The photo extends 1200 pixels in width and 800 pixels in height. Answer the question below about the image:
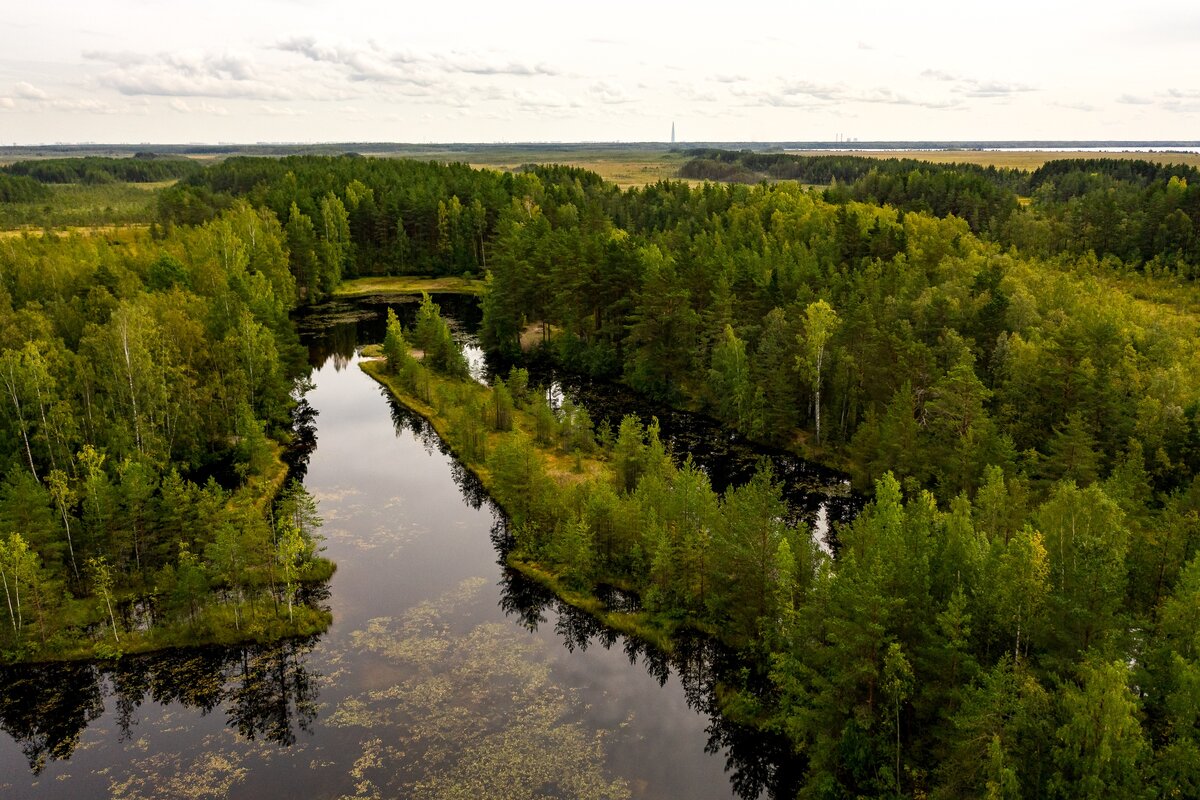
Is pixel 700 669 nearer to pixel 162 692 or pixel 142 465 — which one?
pixel 162 692

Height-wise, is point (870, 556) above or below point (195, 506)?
above

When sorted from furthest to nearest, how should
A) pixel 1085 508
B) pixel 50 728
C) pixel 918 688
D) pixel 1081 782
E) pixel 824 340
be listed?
1. pixel 824 340
2. pixel 50 728
3. pixel 1085 508
4. pixel 918 688
5. pixel 1081 782

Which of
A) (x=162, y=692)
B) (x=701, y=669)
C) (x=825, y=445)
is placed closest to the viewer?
(x=162, y=692)

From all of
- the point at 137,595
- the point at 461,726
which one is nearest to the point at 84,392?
the point at 137,595

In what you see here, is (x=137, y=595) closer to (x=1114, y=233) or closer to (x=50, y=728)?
(x=50, y=728)

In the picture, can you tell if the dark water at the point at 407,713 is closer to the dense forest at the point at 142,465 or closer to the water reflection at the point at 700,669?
the water reflection at the point at 700,669

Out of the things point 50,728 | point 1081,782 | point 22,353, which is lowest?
point 50,728

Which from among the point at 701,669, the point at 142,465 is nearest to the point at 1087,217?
the point at 701,669

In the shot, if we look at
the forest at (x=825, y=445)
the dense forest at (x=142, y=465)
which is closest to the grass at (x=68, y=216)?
the forest at (x=825, y=445)
